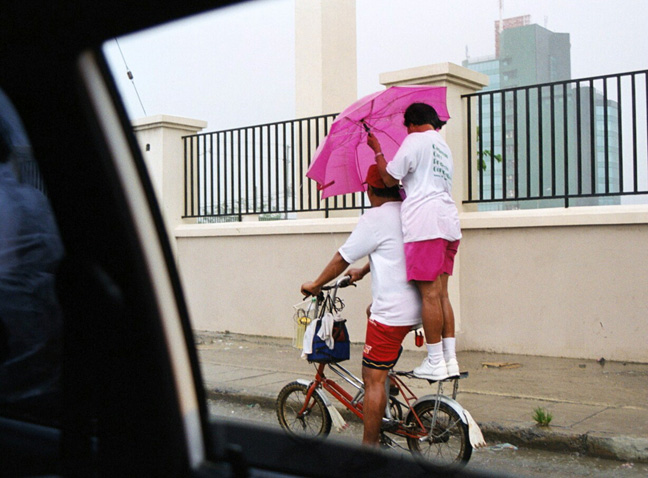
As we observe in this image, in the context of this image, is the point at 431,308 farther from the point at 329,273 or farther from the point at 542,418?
the point at 542,418

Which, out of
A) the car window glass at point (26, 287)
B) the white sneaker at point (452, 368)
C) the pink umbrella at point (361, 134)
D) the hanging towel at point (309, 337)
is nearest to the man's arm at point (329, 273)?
the hanging towel at point (309, 337)

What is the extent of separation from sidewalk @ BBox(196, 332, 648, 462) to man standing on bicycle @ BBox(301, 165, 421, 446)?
42.3 inches

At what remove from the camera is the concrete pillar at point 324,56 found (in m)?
14.0

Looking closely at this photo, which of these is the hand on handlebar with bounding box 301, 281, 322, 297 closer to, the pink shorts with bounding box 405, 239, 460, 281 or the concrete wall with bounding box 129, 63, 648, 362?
the pink shorts with bounding box 405, 239, 460, 281

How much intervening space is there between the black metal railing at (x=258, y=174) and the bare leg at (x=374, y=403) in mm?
5719

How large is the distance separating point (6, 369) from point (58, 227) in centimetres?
31

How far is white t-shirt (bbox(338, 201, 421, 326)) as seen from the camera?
4535 millimetres

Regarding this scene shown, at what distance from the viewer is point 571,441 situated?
→ 5289 mm

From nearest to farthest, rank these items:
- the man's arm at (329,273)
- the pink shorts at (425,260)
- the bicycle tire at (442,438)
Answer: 1. the bicycle tire at (442,438)
2. the pink shorts at (425,260)
3. the man's arm at (329,273)

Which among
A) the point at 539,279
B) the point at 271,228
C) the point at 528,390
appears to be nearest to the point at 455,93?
the point at 539,279

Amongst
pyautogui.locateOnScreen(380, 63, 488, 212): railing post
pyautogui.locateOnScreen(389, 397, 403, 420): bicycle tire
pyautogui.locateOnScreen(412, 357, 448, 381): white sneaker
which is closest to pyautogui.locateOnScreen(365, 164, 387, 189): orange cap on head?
pyautogui.locateOnScreen(412, 357, 448, 381): white sneaker

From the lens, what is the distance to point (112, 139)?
1.31 m

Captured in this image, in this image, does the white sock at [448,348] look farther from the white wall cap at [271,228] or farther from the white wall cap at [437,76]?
the white wall cap at [271,228]

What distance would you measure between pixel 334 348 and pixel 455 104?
5.18 metres
